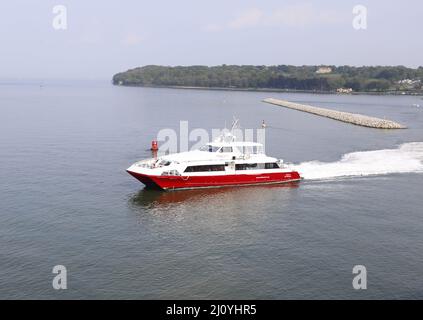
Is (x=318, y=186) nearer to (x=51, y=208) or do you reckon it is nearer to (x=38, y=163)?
(x=51, y=208)

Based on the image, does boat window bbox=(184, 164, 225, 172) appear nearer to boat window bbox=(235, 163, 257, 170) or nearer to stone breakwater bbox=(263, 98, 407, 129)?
boat window bbox=(235, 163, 257, 170)

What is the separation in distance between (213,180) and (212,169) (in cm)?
131


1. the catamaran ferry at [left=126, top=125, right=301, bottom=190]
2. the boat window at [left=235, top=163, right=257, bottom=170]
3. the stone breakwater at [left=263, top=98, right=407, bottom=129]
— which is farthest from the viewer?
the stone breakwater at [left=263, top=98, right=407, bottom=129]

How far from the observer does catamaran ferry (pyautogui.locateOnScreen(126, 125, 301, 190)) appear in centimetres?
5272

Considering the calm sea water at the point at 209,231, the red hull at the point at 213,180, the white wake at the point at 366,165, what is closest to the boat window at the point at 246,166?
the red hull at the point at 213,180

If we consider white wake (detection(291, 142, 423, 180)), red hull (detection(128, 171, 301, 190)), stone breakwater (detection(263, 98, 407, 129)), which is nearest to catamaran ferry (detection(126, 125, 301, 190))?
red hull (detection(128, 171, 301, 190))

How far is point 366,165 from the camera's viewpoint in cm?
6544

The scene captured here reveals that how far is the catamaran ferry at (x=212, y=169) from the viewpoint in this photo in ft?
173

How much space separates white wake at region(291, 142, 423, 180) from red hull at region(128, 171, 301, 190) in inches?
160

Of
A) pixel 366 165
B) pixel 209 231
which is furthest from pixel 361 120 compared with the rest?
pixel 209 231

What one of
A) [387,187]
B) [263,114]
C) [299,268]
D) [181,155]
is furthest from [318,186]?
[263,114]

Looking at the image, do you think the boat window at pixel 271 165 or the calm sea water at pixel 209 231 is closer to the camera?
the calm sea water at pixel 209 231

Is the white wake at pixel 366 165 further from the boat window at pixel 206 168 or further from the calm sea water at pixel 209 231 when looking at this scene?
the boat window at pixel 206 168
